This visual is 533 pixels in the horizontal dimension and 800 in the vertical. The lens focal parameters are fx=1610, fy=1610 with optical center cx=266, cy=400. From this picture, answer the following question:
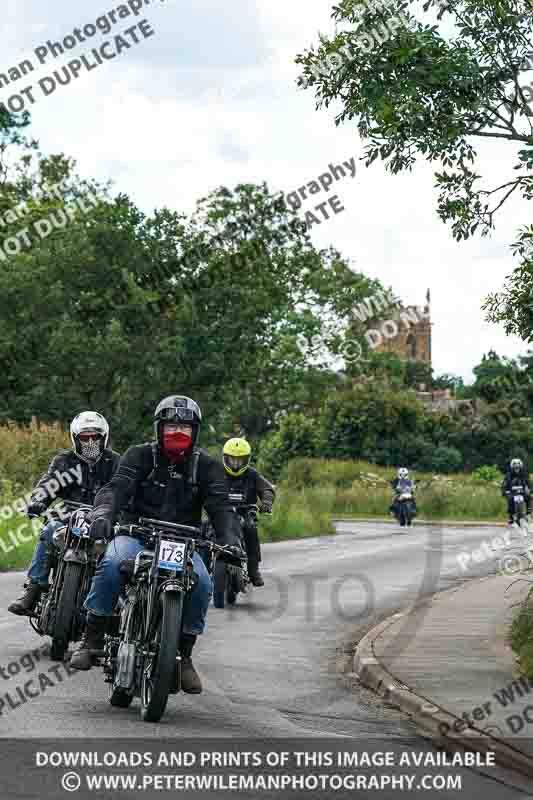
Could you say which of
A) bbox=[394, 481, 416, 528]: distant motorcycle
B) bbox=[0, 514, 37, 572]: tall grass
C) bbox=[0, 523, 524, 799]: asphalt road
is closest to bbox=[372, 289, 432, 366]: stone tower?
bbox=[394, 481, 416, 528]: distant motorcycle

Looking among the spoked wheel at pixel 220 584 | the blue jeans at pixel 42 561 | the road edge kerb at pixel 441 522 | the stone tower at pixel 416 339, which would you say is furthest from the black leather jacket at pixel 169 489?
the stone tower at pixel 416 339

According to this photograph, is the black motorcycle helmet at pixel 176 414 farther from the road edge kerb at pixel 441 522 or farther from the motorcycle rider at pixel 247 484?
the road edge kerb at pixel 441 522

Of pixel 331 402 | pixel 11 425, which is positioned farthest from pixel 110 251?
pixel 331 402

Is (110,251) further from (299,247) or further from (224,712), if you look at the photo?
(224,712)

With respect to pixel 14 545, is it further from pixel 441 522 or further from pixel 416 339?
pixel 416 339

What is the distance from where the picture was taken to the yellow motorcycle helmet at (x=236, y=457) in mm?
17859

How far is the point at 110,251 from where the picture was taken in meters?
46.6

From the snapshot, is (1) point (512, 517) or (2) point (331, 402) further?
(2) point (331, 402)

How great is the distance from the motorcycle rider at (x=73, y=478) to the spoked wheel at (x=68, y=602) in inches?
31.0

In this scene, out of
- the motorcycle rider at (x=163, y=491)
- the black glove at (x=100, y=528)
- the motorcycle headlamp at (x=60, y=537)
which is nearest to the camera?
the black glove at (x=100, y=528)

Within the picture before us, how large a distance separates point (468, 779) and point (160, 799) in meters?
1.79

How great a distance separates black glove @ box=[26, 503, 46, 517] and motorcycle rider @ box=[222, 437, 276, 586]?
492 cm

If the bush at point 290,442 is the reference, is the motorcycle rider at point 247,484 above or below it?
below

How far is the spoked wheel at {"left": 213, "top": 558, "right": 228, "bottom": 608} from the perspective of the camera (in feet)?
59.4
